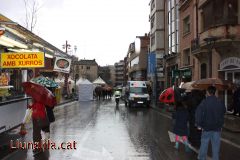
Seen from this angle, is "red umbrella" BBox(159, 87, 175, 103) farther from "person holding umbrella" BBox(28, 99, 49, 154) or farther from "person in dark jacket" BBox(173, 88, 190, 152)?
"person holding umbrella" BBox(28, 99, 49, 154)

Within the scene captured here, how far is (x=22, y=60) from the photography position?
14008 millimetres

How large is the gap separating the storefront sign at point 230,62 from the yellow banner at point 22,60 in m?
13.5

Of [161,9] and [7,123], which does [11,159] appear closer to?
[7,123]

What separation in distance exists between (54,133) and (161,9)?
4041 centimetres

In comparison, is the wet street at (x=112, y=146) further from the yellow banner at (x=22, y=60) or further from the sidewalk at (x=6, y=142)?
the yellow banner at (x=22, y=60)

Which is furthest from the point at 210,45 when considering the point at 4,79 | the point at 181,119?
the point at 4,79

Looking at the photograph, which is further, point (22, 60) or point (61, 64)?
point (61, 64)

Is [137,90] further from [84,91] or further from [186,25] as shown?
[84,91]

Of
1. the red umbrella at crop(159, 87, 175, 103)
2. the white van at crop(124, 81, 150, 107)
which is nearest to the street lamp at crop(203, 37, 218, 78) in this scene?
the white van at crop(124, 81, 150, 107)

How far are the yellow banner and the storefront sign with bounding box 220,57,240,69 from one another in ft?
44.4

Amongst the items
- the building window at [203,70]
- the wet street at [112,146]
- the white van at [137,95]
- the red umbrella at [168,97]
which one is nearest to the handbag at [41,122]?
the wet street at [112,146]

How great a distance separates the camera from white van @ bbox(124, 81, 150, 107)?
36.6m

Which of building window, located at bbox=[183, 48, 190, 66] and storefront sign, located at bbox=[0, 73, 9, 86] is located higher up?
building window, located at bbox=[183, 48, 190, 66]

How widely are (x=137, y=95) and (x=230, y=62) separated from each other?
13.6 metres
